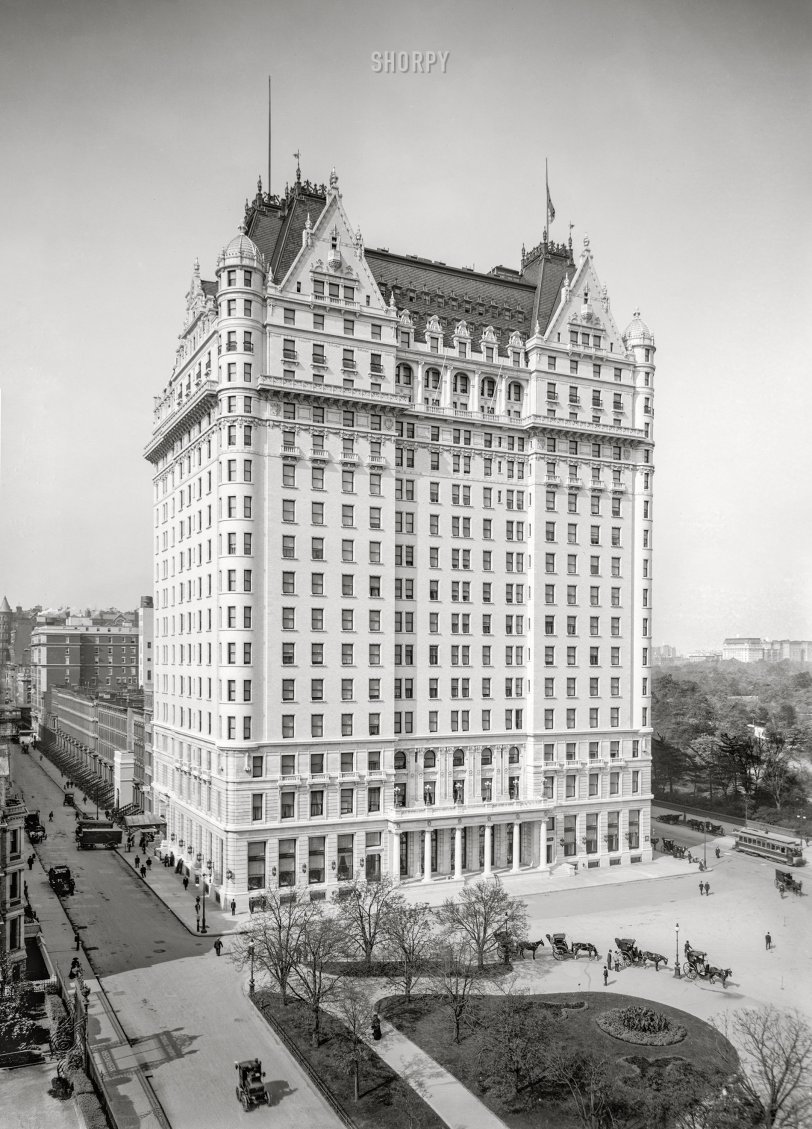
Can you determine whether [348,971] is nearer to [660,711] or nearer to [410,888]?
[410,888]

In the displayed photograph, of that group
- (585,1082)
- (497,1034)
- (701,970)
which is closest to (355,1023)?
(497,1034)

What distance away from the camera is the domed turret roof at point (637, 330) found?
88.6 metres

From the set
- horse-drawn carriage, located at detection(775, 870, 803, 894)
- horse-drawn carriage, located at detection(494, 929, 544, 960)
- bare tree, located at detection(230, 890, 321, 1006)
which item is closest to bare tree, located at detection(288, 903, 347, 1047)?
bare tree, located at detection(230, 890, 321, 1006)

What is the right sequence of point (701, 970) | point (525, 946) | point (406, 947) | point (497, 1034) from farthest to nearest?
point (525, 946), point (701, 970), point (406, 947), point (497, 1034)

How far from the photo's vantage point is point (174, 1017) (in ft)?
151

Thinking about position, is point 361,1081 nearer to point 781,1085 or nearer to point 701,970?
point 781,1085

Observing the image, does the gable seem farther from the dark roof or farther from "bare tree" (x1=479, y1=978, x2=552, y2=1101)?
"bare tree" (x1=479, y1=978, x2=552, y2=1101)

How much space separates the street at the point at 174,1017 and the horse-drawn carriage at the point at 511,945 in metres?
15.5

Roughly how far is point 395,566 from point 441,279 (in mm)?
29519

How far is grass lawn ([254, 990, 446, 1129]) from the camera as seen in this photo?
35812mm

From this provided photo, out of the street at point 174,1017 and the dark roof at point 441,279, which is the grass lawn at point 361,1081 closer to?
the street at point 174,1017

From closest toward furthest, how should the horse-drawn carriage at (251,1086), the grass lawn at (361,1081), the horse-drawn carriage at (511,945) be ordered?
1. the grass lawn at (361,1081)
2. the horse-drawn carriage at (251,1086)
3. the horse-drawn carriage at (511,945)

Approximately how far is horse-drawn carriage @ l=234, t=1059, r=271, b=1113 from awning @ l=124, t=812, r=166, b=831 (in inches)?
2059

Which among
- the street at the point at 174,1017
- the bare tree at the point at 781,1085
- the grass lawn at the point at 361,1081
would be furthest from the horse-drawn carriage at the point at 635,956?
the street at the point at 174,1017
